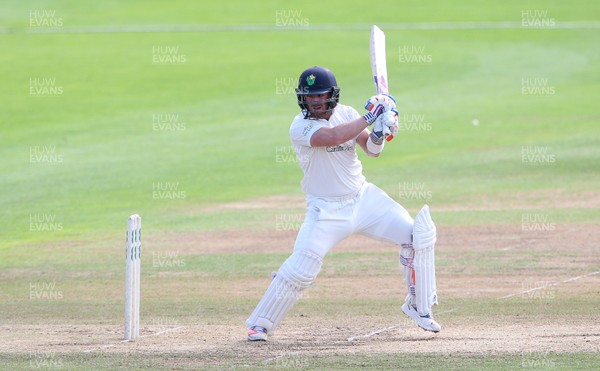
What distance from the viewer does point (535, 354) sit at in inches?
382

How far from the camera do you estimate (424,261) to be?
10891 millimetres

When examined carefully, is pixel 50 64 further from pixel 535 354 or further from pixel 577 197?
pixel 535 354

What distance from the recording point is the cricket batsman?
1071cm

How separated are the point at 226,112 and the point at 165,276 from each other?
58.2 feet

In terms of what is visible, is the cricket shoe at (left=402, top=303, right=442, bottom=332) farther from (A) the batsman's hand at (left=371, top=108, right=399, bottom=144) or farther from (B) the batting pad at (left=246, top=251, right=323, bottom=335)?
(A) the batsman's hand at (left=371, top=108, right=399, bottom=144)

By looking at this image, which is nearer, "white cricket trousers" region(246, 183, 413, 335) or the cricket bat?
"white cricket trousers" region(246, 183, 413, 335)

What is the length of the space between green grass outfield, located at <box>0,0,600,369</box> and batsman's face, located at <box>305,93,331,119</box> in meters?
2.47

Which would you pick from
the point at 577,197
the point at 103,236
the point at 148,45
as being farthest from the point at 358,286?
the point at 148,45

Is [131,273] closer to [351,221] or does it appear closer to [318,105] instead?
[351,221]

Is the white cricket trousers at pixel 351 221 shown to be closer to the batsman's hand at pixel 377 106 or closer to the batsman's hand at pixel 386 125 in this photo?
the batsman's hand at pixel 386 125

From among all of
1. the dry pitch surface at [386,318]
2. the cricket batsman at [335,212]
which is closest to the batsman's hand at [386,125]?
the cricket batsman at [335,212]

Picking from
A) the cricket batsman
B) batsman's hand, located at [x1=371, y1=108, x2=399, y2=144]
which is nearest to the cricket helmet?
the cricket batsman

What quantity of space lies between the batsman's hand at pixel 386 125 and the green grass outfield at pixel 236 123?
6.92 feet

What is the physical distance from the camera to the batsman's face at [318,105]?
11.0m
